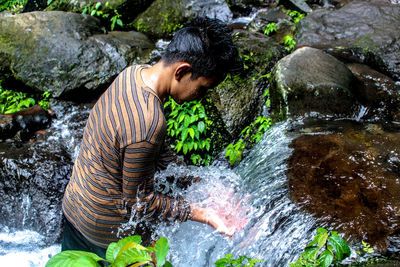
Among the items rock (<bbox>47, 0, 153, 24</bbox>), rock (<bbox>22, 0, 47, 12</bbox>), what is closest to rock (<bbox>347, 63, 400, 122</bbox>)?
rock (<bbox>47, 0, 153, 24</bbox>)

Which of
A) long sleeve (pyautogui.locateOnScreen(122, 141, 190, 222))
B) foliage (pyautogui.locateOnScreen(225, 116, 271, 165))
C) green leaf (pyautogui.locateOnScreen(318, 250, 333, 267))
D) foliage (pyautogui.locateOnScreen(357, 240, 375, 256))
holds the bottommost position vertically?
foliage (pyautogui.locateOnScreen(225, 116, 271, 165))

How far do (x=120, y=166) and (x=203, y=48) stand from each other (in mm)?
934

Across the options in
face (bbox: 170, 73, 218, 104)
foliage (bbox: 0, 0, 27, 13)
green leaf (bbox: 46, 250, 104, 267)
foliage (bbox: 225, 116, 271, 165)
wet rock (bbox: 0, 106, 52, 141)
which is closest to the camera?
green leaf (bbox: 46, 250, 104, 267)

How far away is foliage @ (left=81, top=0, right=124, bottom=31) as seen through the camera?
295 inches

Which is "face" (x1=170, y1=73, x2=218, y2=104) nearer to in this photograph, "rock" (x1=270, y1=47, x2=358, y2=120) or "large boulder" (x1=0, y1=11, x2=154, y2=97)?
"rock" (x1=270, y1=47, x2=358, y2=120)

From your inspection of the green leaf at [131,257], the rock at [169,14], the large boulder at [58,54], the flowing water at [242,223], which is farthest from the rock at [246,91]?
the green leaf at [131,257]

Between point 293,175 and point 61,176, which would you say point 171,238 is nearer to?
point 293,175

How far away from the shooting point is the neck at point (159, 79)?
194cm

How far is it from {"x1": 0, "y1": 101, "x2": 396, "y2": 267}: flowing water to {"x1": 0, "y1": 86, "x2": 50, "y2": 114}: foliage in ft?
7.89

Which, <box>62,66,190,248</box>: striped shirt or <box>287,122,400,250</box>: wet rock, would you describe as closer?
<box>62,66,190,248</box>: striped shirt

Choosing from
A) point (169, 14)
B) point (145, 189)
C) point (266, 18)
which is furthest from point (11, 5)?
point (145, 189)

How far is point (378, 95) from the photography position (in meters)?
4.56

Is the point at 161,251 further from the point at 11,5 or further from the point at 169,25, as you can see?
the point at 11,5

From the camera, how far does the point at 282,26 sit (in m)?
7.09
